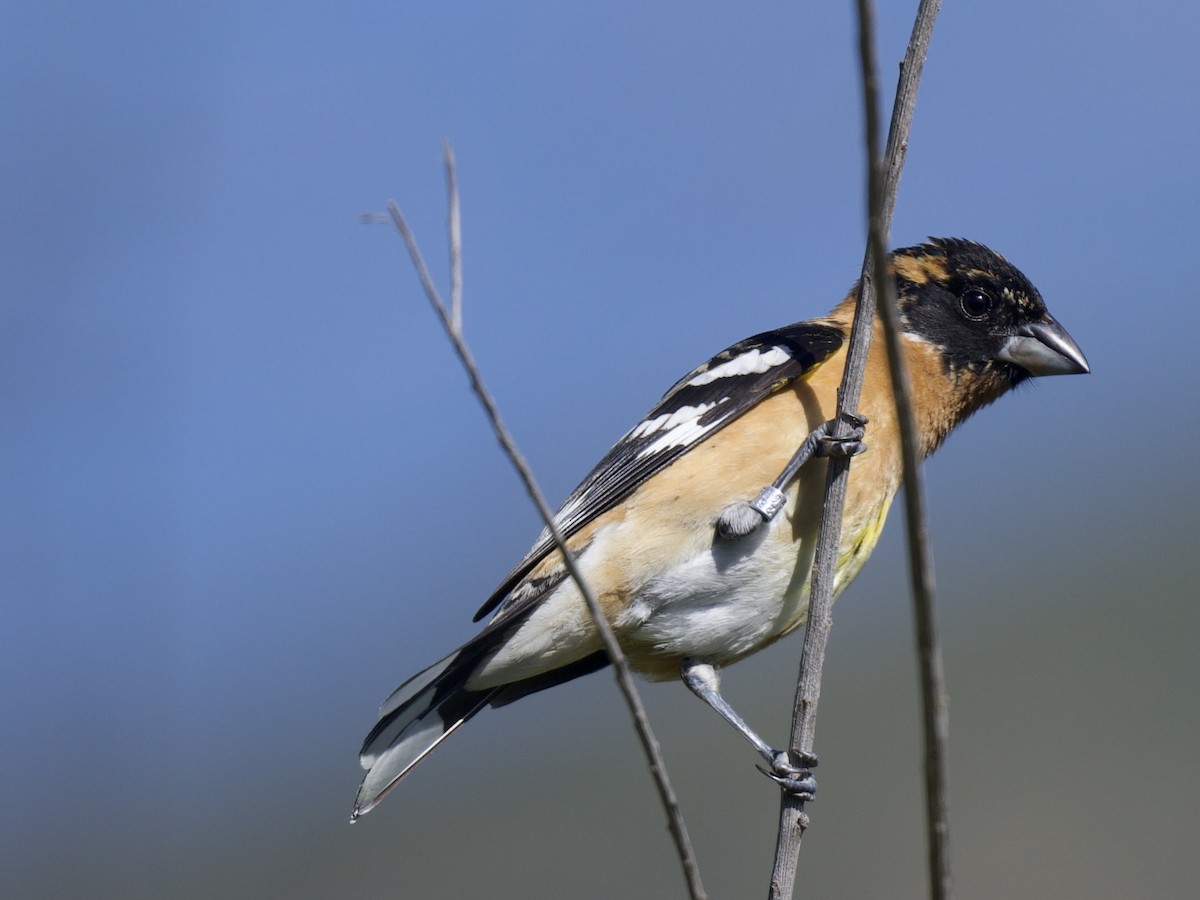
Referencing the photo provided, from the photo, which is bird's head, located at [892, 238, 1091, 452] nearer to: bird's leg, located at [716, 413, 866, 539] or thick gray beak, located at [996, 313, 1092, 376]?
thick gray beak, located at [996, 313, 1092, 376]

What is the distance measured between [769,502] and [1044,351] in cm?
154

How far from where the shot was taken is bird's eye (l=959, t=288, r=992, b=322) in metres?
4.98

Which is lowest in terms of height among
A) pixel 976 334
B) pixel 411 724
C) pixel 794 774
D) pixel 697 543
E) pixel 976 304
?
pixel 794 774

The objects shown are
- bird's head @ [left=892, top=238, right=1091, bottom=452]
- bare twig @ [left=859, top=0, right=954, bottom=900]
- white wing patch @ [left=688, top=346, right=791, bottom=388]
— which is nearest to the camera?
bare twig @ [left=859, top=0, right=954, bottom=900]

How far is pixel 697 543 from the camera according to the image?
4.31m

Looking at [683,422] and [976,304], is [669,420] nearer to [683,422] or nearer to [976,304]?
[683,422]

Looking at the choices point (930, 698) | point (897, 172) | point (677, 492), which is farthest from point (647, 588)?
point (930, 698)

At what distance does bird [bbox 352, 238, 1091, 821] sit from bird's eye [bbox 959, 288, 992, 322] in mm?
369

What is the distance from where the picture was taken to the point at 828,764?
13.2 meters

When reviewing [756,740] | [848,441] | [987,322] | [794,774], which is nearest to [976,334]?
[987,322]

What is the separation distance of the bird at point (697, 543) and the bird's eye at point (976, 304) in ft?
1.21

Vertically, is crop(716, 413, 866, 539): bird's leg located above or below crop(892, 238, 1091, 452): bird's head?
below

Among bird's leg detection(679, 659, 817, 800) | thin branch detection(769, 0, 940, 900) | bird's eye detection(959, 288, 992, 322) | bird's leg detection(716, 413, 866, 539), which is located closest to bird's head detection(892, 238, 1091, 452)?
bird's eye detection(959, 288, 992, 322)

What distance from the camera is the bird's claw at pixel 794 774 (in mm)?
3376
